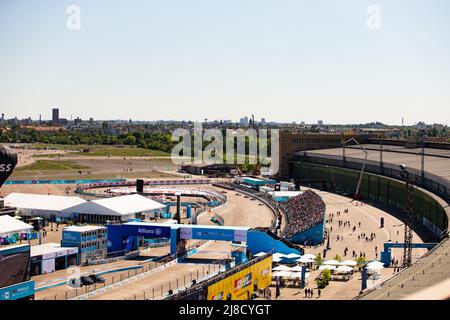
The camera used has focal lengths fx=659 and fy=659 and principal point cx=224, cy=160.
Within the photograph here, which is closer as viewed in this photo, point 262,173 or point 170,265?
point 170,265

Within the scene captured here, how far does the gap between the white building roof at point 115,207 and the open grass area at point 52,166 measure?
162 ft

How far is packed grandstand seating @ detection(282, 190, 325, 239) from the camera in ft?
133

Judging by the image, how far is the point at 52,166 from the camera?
3890 inches

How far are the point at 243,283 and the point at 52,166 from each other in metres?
79.4

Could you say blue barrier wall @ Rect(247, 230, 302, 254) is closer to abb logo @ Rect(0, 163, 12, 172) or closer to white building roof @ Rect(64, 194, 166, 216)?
abb logo @ Rect(0, 163, 12, 172)

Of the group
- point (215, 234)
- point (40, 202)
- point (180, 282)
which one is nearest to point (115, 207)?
point (40, 202)

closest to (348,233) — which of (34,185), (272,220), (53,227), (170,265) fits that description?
(272,220)

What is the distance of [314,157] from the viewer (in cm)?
7938

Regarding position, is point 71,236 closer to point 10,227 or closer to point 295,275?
point 10,227

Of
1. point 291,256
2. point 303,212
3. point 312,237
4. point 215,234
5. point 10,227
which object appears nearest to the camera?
point 291,256

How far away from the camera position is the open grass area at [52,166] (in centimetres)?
9527

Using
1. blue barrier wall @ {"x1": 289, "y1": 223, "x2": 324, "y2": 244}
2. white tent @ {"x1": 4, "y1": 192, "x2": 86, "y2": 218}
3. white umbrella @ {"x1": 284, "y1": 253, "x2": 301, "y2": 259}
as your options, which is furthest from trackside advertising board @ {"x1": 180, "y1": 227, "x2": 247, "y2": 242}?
white tent @ {"x1": 4, "y1": 192, "x2": 86, "y2": 218}

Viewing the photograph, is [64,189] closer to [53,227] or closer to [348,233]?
[53,227]
